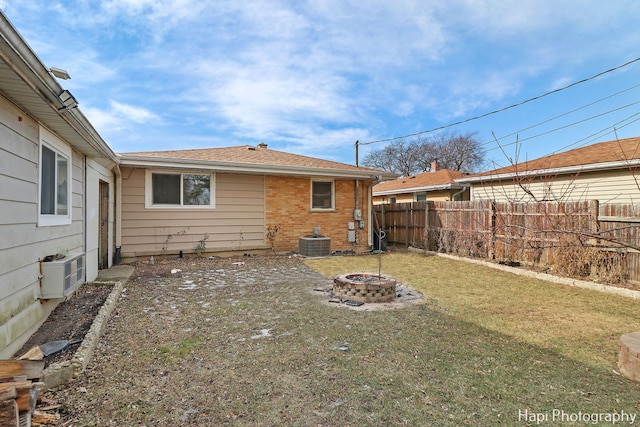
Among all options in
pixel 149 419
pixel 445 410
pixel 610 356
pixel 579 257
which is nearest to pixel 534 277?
pixel 579 257

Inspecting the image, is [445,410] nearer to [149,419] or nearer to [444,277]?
[149,419]

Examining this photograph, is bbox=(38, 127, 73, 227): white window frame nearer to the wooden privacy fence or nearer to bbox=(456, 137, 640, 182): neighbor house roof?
the wooden privacy fence

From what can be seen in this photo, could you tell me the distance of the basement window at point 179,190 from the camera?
350 inches

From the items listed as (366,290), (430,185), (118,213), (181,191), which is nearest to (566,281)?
(366,290)

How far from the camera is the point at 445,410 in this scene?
2258 mm

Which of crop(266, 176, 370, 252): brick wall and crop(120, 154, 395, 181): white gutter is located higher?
crop(120, 154, 395, 181): white gutter

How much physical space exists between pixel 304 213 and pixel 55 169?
7.24 m

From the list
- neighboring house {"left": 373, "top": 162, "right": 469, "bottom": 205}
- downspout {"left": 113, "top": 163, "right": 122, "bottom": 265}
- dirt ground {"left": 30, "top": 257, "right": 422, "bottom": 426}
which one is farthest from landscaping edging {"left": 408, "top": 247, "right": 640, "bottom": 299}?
downspout {"left": 113, "top": 163, "right": 122, "bottom": 265}

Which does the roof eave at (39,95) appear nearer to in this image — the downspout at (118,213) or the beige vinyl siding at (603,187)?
the downspout at (118,213)

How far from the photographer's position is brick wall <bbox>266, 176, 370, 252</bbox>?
10.4m

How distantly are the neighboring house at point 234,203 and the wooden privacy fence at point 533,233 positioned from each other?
1969 millimetres

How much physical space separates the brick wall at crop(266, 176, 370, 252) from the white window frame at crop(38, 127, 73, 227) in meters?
5.79

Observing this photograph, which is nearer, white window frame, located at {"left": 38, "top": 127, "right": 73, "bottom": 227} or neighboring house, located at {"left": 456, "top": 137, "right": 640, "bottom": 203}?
white window frame, located at {"left": 38, "top": 127, "right": 73, "bottom": 227}

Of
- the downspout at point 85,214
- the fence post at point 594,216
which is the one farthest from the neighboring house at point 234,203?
the fence post at point 594,216
